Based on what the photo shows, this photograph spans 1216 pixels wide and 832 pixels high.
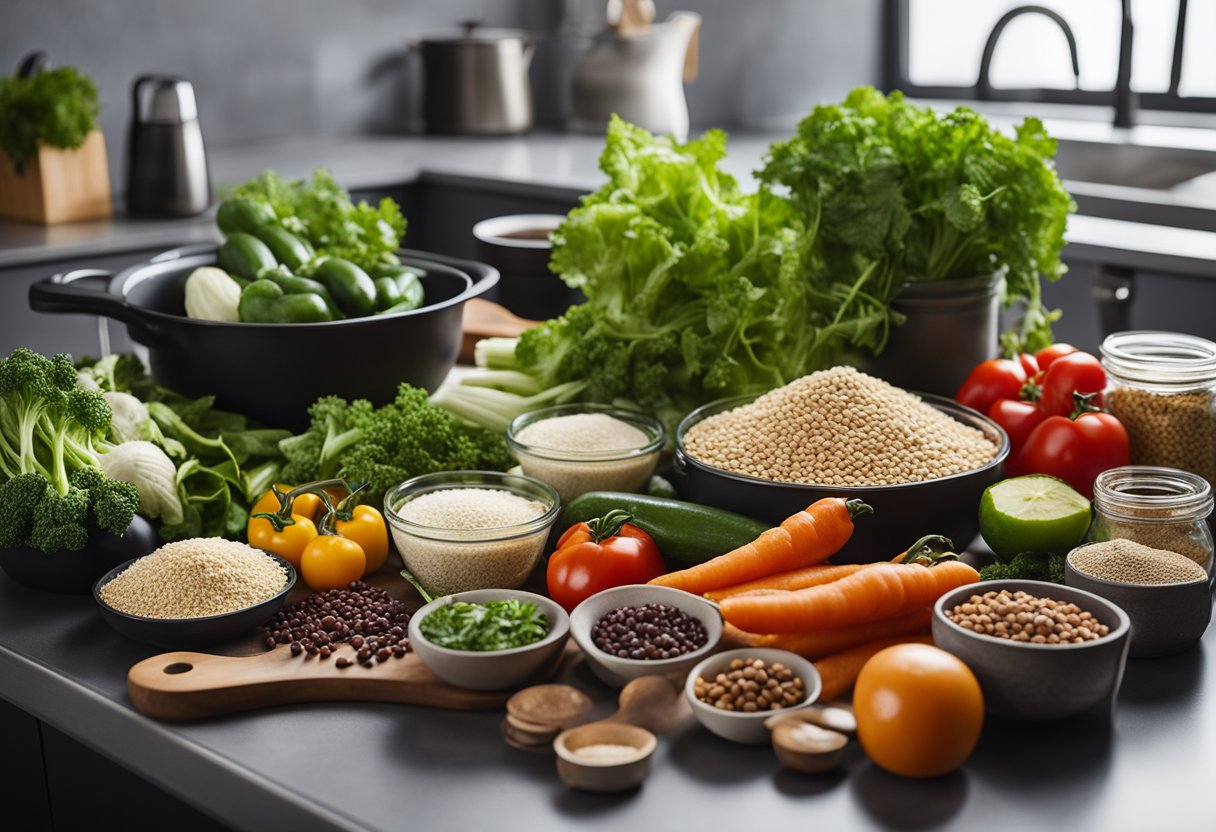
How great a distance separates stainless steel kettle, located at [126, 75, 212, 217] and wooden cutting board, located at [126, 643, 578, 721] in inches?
88.4

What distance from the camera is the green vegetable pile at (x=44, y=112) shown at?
9.62ft

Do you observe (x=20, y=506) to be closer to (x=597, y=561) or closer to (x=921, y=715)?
(x=597, y=561)

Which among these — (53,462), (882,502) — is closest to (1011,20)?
(882,502)

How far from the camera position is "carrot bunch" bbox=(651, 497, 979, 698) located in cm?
108

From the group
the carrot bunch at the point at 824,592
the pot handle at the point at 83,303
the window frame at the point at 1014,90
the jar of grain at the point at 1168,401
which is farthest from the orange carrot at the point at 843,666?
the window frame at the point at 1014,90

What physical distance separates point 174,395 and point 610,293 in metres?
0.59

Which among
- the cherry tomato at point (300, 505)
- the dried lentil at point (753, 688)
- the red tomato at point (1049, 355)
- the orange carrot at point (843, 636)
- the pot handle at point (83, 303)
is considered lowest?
the orange carrot at point (843, 636)

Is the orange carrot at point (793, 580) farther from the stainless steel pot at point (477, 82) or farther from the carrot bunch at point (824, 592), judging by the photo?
the stainless steel pot at point (477, 82)

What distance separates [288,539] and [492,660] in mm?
362

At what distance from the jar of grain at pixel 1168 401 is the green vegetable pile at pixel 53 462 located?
3.54ft

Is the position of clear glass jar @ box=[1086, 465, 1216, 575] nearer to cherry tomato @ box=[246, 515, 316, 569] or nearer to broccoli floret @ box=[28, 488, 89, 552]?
cherry tomato @ box=[246, 515, 316, 569]

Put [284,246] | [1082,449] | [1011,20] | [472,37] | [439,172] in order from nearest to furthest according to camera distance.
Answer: [1082,449], [284,246], [439,172], [1011,20], [472,37]

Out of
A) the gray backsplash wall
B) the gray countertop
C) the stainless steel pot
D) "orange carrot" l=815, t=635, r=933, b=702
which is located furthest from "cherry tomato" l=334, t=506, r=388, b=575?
the stainless steel pot

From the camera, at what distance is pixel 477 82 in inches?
159
